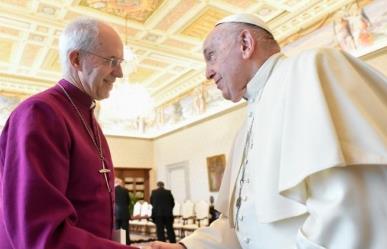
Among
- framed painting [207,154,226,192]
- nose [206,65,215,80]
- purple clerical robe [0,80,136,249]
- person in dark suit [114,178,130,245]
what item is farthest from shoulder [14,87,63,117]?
framed painting [207,154,226,192]

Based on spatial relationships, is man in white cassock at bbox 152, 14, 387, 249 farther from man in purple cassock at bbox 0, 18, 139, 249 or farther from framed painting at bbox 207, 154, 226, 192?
framed painting at bbox 207, 154, 226, 192

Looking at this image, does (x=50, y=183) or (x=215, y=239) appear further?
(x=215, y=239)

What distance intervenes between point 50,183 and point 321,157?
0.94 meters

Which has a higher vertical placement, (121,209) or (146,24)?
(146,24)

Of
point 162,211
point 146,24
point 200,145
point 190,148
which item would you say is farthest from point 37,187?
point 190,148

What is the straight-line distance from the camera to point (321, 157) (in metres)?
1.09

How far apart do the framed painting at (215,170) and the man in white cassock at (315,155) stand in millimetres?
10534

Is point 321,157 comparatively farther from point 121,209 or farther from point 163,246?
point 121,209

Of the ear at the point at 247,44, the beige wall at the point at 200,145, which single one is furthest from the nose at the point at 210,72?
the beige wall at the point at 200,145

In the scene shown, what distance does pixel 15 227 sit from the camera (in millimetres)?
1267

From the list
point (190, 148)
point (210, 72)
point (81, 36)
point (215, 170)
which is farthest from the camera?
point (190, 148)

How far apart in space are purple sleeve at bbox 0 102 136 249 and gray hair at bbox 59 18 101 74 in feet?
1.41

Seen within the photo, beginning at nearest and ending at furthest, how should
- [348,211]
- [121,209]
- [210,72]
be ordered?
[348,211] < [210,72] < [121,209]

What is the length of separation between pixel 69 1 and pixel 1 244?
301 inches
